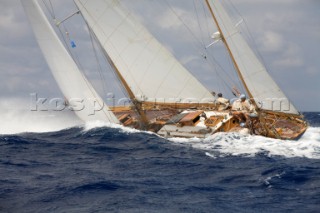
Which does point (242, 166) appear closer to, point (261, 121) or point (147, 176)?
point (147, 176)

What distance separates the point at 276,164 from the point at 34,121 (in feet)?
77.6

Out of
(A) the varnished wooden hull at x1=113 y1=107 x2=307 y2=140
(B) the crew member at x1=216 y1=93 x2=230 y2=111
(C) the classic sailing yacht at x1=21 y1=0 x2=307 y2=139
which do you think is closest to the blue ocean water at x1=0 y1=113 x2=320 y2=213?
(A) the varnished wooden hull at x1=113 y1=107 x2=307 y2=140

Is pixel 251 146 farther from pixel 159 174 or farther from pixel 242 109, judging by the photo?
pixel 159 174

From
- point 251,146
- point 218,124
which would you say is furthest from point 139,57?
point 251,146

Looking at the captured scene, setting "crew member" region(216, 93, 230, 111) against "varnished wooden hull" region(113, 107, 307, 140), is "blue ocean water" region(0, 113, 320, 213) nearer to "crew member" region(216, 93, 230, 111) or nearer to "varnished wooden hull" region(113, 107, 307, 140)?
"varnished wooden hull" region(113, 107, 307, 140)

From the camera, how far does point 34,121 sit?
Answer: 3706 centimetres

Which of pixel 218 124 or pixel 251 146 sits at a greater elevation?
pixel 218 124

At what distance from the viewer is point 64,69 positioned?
84.8 ft

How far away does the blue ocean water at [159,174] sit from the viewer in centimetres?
1298

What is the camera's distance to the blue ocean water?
42.6 ft

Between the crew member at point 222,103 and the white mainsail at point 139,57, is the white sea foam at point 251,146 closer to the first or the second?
the white mainsail at point 139,57

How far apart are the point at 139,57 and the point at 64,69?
163 inches

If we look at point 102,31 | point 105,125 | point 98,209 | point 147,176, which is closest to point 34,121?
point 105,125

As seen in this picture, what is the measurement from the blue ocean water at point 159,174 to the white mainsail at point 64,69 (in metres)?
1.96
